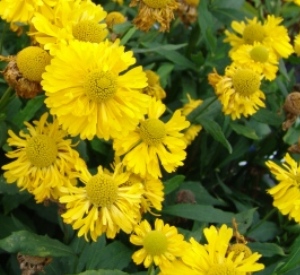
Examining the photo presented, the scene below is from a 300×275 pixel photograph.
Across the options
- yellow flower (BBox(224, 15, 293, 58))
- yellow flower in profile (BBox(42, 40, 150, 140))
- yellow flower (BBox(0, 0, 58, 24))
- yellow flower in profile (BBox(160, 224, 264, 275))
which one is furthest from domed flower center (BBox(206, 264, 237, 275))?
yellow flower (BBox(224, 15, 293, 58))

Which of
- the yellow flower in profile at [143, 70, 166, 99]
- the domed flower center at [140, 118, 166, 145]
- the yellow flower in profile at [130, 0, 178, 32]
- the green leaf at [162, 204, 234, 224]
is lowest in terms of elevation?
the green leaf at [162, 204, 234, 224]

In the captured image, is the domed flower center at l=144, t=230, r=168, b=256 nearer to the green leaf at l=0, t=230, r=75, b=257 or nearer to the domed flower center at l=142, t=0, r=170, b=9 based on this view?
the green leaf at l=0, t=230, r=75, b=257

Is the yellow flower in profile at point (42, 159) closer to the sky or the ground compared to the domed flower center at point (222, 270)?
closer to the ground

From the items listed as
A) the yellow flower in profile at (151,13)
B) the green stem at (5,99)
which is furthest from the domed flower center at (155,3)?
the green stem at (5,99)

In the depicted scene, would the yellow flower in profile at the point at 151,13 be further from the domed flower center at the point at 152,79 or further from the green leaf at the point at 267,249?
the green leaf at the point at 267,249

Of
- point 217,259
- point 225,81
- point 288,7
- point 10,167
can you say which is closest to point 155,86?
point 225,81
